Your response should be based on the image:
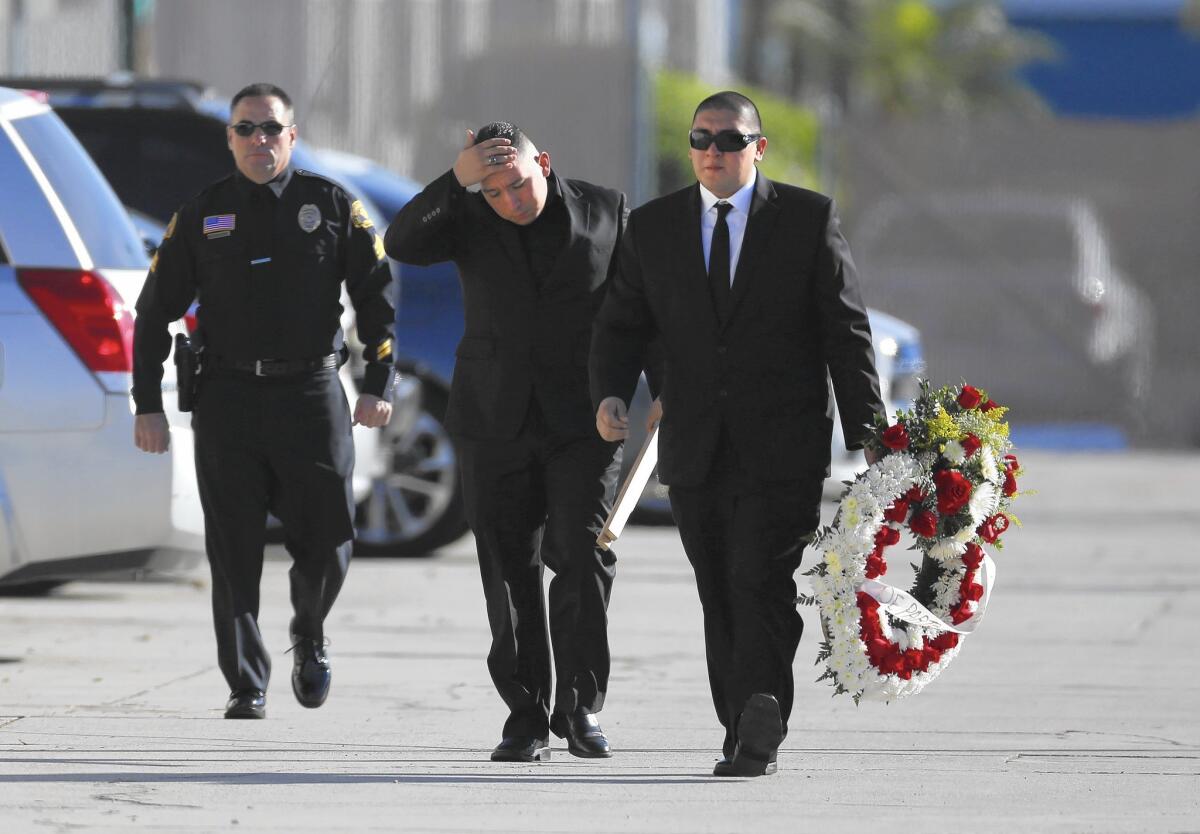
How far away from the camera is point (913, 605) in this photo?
652 centimetres

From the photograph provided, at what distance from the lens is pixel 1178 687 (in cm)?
831

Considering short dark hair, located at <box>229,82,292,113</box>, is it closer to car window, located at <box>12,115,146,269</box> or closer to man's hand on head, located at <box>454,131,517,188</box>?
man's hand on head, located at <box>454,131,517,188</box>

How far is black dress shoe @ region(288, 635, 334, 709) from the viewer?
291 inches

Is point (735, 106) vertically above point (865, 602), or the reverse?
point (735, 106)

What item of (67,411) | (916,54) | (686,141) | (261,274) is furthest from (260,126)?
(916,54)

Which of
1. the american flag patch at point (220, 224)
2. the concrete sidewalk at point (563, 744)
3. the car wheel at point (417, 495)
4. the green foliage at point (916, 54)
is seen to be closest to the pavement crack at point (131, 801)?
the concrete sidewalk at point (563, 744)

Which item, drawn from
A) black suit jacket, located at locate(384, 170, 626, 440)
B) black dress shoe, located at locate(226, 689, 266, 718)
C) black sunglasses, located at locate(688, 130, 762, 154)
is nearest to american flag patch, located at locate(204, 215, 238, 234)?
black suit jacket, located at locate(384, 170, 626, 440)

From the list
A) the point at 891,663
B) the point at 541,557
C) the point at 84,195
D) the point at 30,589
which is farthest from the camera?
the point at 30,589

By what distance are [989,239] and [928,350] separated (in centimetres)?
106

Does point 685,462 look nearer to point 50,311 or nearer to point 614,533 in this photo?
point 614,533

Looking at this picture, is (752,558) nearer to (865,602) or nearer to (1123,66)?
(865,602)

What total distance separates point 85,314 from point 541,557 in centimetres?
200

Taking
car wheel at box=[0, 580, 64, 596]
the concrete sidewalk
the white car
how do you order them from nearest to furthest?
the concrete sidewalk → the white car → car wheel at box=[0, 580, 64, 596]

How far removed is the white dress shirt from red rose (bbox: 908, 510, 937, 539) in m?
0.76
